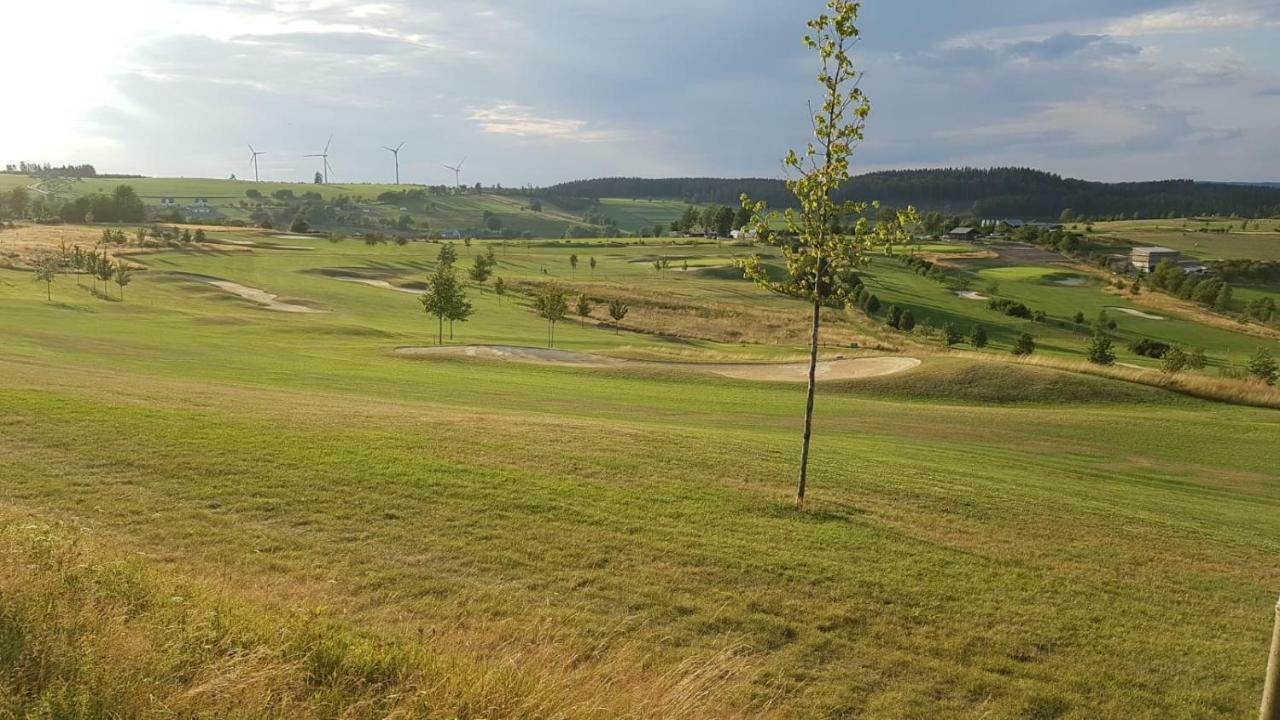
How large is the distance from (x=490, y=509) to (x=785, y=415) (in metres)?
17.2

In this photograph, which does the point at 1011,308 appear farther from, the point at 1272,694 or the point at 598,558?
the point at 1272,694

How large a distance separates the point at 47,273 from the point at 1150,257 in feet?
500

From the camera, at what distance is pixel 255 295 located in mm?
73000

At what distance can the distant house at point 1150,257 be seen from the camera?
131 metres

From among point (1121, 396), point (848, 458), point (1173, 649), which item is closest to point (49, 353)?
point (848, 458)

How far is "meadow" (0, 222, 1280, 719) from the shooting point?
5957 mm

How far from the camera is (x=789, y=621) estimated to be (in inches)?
361

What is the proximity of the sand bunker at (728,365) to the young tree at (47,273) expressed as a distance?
38.9 m

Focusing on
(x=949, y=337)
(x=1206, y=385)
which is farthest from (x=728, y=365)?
(x=949, y=337)

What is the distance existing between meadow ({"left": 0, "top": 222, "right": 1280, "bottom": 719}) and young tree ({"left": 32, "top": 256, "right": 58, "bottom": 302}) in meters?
46.6

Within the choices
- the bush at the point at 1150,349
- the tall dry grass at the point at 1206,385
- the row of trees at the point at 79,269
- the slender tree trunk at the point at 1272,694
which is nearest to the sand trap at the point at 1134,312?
the bush at the point at 1150,349

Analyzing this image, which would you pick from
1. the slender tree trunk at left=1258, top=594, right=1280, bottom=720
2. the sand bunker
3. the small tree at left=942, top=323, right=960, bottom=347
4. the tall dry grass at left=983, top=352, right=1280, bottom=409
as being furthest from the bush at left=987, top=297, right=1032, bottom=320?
the slender tree trunk at left=1258, top=594, right=1280, bottom=720

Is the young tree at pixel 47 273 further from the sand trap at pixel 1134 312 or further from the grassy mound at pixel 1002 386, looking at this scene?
the sand trap at pixel 1134 312

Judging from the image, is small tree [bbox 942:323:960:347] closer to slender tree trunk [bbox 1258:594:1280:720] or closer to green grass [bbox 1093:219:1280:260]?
slender tree trunk [bbox 1258:594:1280:720]
